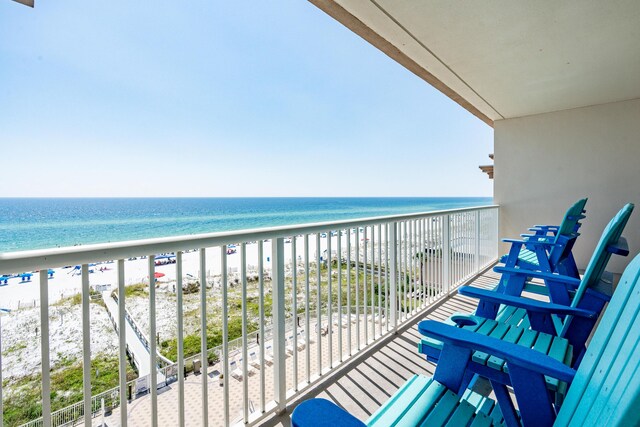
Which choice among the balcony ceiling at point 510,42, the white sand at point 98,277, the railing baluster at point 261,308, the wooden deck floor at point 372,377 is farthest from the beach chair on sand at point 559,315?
the balcony ceiling at point 510,42

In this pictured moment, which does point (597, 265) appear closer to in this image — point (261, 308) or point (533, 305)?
point (533, 305)

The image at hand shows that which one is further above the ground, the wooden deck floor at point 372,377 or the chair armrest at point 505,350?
the chair armrest at point 505,350

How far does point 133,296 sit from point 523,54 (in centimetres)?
368

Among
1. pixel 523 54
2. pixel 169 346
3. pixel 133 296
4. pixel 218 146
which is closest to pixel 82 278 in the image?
pixel 133 296

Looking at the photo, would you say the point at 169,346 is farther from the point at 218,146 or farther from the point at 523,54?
the point at 218,146

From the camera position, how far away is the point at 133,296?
1337 millimetres

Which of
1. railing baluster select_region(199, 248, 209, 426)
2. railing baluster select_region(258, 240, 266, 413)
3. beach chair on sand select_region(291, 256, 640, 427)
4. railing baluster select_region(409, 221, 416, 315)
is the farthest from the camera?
railing baluster select_region(409, 221, 416, 315)

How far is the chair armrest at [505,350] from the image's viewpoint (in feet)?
2.74

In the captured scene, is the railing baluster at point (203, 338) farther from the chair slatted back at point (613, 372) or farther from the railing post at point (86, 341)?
the chair slatted back at point (613, 372)

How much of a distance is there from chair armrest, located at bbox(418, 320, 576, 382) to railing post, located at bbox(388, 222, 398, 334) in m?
1.64

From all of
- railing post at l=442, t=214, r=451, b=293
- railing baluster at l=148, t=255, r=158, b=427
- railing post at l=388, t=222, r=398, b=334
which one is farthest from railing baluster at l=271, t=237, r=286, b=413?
railing post at l=442, t=214, r=451, b=293

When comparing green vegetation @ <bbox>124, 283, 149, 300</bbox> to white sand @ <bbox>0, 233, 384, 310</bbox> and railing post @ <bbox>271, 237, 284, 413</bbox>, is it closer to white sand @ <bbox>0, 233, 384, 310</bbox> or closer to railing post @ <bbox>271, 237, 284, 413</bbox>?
white sand @ <bbox>0, 233, 384, 310</bbox>

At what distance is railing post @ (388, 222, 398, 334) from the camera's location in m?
2.65

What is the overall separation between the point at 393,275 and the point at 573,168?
4.10 metres
